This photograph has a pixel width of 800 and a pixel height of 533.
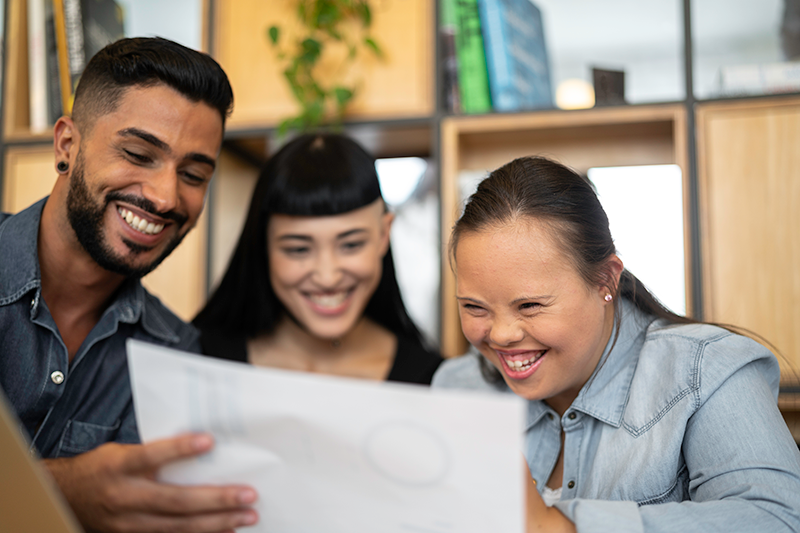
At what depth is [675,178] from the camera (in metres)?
1.87

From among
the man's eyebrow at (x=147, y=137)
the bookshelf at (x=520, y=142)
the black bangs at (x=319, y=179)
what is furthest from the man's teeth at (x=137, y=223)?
the bookshelf at (x=520, y=142)

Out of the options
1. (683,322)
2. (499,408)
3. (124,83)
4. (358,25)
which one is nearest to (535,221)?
(683,322)

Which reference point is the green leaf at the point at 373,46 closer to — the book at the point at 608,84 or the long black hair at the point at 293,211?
the long black hair at the point at 293,211

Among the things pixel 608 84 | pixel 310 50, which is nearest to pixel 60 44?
pixel 310 50

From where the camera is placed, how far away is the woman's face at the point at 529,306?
3.01 ft

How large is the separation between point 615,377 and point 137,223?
0.85 meters

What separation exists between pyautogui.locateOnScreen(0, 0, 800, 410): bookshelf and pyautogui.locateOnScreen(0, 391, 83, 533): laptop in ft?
4.53

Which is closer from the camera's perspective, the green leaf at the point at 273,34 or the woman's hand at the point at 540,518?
the woman's hand at the point at 540,518

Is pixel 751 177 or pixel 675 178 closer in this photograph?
pixel 751 177

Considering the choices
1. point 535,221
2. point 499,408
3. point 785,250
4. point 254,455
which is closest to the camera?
point 499,408

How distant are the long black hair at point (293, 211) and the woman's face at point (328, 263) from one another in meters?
0.03

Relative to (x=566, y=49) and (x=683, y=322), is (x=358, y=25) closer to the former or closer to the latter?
(x=566, y=49)

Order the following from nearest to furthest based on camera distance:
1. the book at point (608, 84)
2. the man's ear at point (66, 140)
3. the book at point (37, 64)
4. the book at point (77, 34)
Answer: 1. the man's ear at point (66, 140)
2. the book at point (608, 84)
3. the book at point (77, 34)
4. the book at point (37, 64)

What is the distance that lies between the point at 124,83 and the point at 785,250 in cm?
154
